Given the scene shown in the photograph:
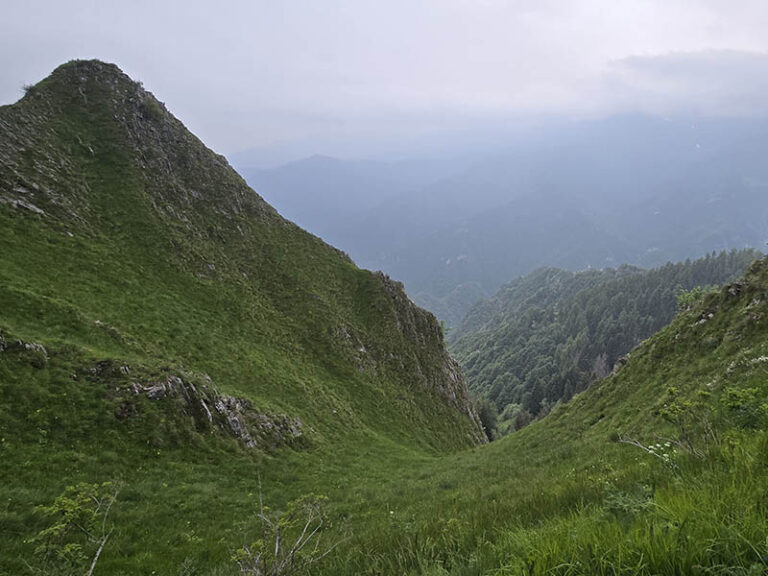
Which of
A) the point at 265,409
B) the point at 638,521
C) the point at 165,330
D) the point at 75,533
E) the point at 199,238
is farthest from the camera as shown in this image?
the point at 199,238

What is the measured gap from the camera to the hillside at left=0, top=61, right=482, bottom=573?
54.4ft

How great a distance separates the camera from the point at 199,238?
42.6 metres

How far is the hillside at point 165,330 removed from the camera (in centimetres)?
1659

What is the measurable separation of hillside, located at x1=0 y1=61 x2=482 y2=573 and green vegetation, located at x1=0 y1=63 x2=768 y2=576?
6.4 inches

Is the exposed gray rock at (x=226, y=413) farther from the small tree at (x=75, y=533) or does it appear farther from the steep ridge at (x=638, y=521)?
the steep ridge at (x=638, y=521)

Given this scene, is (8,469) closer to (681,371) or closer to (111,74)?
(681,371)

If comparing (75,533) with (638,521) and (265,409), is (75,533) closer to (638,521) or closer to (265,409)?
(638,521)

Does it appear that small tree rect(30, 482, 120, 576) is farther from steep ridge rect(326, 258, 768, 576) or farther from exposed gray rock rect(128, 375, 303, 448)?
exposed gray rock rect(128, 375, 303, 448)

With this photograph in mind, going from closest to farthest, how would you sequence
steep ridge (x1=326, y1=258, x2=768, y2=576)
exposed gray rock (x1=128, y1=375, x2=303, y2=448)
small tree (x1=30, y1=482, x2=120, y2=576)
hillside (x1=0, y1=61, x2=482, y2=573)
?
steep ridge (x1=326, y1=258, x2=768, y2=576) < small tree (x1=30, y1=482, x2=120, y2=576) < hillside (x1=0, y1=61, x2=482, y2=573) < exposed gray rock (x1=128, y1=375, x2=303, y2=448)

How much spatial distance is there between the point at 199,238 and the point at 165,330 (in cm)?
1765

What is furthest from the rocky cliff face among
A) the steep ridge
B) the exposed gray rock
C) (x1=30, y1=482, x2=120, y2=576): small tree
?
the steep ridge

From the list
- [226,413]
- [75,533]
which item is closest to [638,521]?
[75,533]

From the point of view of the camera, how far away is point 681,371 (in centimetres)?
2011

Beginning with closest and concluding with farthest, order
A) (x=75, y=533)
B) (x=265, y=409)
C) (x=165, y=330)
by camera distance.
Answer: (x=75, y=533) < (x=265, y=409) < (x=165, y=330)
